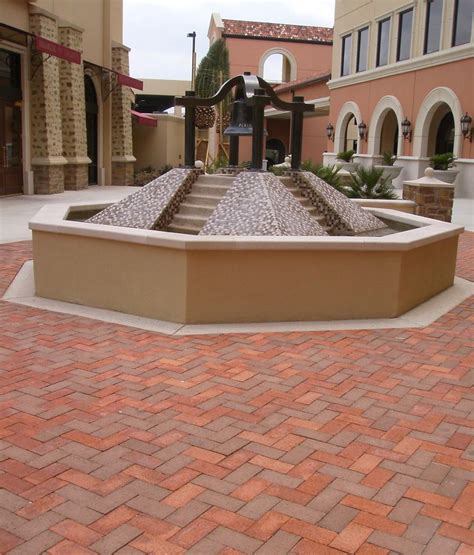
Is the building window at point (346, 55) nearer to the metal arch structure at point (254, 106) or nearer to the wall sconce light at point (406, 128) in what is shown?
the wall sconce light at point (406, 128)

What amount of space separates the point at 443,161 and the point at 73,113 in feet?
41.7

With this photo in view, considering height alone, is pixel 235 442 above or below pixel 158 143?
below

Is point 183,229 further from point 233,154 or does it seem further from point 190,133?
point 233,154

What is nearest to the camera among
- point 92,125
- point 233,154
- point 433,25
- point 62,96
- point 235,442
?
point 235,442

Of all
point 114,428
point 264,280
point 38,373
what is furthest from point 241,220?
point 114,428

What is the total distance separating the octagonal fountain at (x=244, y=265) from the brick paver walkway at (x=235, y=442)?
45 centimetres

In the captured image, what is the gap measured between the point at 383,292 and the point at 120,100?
22.4 meters

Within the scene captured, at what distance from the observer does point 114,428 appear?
159 inches

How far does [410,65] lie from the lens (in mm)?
26359

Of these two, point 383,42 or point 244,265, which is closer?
point 244,265

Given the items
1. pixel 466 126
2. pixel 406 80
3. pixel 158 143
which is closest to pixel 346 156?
pixel 406 80

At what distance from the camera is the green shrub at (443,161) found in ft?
73.6

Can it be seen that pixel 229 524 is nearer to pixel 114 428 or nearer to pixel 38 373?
pixel 114 428

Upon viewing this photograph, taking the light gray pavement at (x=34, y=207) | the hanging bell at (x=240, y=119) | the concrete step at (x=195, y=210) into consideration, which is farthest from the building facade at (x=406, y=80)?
the concrete step at (x=195, y=210)
